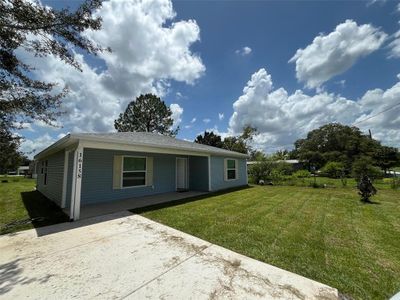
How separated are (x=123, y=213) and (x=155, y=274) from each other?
3901 millimetres

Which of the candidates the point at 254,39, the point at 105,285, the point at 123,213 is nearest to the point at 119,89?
the point at 254,39

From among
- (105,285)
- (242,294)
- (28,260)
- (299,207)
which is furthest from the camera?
(299,207)

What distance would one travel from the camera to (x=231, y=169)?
44.1 ft

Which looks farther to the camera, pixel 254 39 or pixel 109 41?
pixel 254 39

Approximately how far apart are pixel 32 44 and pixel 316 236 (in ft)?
31.0

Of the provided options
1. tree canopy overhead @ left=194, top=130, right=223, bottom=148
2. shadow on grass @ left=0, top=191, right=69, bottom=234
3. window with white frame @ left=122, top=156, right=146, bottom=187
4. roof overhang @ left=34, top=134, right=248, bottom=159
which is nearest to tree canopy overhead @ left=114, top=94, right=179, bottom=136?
tree canopy overhead @ left=194, top=130, right=223, bottom=148

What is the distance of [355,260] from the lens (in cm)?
317

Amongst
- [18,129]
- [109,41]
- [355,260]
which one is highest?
[109,41]

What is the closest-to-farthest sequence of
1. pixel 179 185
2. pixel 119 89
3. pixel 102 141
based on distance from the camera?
pixel 102 141
pixel 179 185
pixel 119 89

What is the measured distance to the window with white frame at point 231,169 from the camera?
13.0 meters

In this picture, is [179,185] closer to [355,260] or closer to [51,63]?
[51,63]

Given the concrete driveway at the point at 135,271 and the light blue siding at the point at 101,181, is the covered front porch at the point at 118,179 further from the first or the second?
the concrete driveway at the point at 135,271

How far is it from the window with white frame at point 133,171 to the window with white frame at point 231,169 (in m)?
5.94

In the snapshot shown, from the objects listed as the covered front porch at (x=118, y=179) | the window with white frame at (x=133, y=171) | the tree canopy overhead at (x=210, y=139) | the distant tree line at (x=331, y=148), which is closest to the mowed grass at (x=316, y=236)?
Answer: the covered front porch at (x=118, y=179)
